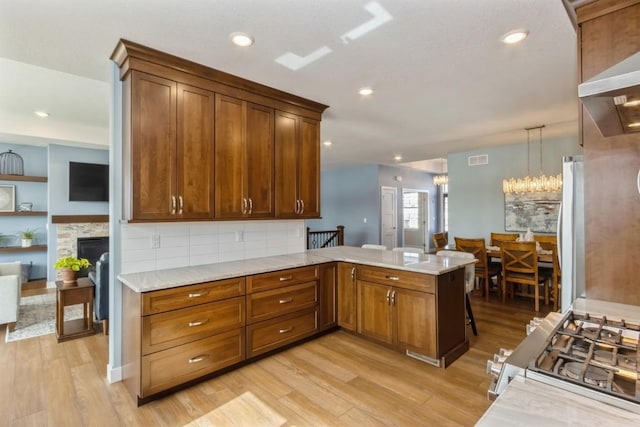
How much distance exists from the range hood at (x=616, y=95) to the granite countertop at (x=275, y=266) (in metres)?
1.65

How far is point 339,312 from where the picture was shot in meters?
3.55

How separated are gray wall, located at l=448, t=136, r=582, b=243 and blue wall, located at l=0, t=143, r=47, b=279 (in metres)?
8.35

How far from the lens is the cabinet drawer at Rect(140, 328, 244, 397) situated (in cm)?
225

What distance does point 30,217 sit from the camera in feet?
20.1

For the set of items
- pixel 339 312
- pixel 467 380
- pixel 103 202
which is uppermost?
pixel 103 202

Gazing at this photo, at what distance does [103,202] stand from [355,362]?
591cm

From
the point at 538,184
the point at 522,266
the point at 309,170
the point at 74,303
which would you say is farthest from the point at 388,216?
the point at 74,303

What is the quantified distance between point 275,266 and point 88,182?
516cm

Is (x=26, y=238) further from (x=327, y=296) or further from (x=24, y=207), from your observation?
(x=327, y=296)

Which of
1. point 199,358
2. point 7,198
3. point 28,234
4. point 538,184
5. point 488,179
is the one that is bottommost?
point 199,358

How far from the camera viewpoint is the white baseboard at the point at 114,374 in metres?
2.60

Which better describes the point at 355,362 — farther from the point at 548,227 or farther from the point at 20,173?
the point at 20,173

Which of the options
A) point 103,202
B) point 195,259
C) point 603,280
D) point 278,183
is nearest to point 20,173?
point 103,202

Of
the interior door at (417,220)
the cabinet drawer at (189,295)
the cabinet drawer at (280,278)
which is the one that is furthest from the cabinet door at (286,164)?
the interior door at (417,220)
